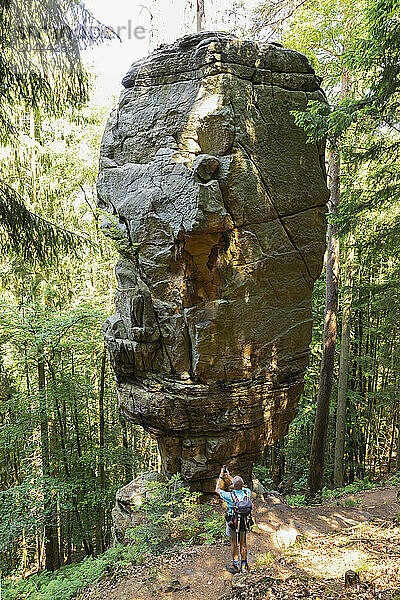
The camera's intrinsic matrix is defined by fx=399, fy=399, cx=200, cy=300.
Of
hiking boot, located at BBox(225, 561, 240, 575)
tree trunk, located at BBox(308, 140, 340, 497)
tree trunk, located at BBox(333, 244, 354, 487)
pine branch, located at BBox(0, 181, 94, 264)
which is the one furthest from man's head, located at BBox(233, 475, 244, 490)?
tree trunk, located at BBox(333, 244, 354, 487)

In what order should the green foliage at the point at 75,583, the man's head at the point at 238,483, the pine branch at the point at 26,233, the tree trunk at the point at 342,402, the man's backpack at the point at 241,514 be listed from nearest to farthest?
the pine branch at the point at 26,233 → the man's backpack at the point at 241,514 → the man's head at the point at 238,483 → the green foliage at the point at 75,583 → the tree trunk at the point at 342,402

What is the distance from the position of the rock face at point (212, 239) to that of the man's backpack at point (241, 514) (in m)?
2.85

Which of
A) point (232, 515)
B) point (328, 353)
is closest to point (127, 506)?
point (232, 515)

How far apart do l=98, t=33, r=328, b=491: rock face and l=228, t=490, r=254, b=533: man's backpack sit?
2855mm

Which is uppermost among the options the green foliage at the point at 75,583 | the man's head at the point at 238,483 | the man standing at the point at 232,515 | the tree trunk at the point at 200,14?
the tree trunk at the point at 200,14

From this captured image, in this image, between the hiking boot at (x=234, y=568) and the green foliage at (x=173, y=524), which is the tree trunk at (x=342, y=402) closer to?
the green foliage at (x=173, y=524)

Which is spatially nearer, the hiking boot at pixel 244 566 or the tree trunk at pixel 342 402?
the hiking boot at pixel 244 566

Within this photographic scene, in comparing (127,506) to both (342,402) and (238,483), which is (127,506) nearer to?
(238,483)

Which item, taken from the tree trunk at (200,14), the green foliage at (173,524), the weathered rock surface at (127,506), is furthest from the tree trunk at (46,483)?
the tree trunk at (200,14)

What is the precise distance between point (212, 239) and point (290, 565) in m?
5.29

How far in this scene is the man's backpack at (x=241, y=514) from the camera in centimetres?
509

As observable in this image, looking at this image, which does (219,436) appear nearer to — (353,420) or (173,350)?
(173,350)

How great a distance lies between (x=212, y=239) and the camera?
299 inches

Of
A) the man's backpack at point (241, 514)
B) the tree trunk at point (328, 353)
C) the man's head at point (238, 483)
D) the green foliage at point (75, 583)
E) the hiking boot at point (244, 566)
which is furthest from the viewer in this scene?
the tree trunk at point (328, 353)
